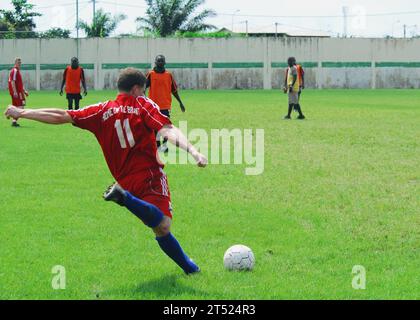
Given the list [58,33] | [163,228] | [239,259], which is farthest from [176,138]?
[58,33]

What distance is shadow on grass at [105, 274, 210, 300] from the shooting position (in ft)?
20.4

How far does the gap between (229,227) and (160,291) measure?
8.83ft

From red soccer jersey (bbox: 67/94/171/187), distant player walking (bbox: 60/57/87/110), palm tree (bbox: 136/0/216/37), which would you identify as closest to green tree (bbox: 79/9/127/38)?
palm tree (bbox: 136/0/216/37)

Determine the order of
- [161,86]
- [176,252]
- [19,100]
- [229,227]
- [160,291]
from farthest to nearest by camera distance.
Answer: [19,100]
[161,86]
[229,227]
[176,252]
[160,291]

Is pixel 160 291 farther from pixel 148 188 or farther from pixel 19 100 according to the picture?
pixel 19 100

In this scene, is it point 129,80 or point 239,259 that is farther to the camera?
point 239,259

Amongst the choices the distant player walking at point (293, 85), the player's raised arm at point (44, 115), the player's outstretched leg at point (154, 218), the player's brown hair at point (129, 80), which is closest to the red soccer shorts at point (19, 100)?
the distant player walking at point (293, 85)

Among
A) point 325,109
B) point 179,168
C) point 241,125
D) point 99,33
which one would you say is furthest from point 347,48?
point 179,168

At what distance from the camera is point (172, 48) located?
56281 mm

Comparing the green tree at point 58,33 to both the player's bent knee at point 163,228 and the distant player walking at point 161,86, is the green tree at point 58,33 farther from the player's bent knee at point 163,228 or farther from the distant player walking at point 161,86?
the player's bent knee at point 163,228

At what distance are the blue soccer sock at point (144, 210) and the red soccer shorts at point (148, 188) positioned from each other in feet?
0.49

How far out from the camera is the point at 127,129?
261 inches

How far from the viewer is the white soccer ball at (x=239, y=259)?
7.00 meters
